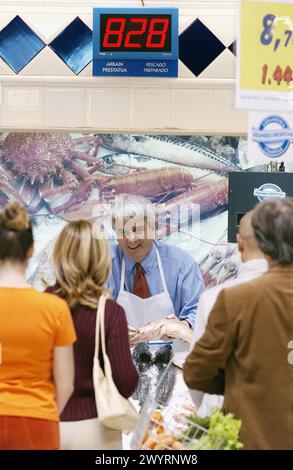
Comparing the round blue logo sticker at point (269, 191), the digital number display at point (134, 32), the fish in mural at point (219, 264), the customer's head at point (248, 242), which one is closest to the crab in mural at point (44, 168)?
the digital number display at point (134, 32)

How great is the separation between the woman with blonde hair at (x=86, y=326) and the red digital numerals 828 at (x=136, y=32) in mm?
2087

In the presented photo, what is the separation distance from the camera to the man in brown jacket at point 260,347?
99.6 inches

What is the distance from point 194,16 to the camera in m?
4.48

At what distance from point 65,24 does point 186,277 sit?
160 centimetres

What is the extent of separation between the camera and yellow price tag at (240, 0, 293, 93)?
3.41 metres

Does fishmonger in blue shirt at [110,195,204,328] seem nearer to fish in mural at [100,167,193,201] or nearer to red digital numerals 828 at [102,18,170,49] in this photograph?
fish in mural at [100,167,193,201]

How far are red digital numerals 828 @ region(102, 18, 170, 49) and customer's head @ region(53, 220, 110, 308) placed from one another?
211cm

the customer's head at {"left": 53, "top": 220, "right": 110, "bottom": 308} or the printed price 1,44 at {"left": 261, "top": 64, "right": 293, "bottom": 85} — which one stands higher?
the printed price 1,44 at {"left": 261, "top": 64, "right": 293, "bottom": 85}

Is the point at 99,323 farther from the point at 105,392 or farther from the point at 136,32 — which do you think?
the point at 136,32

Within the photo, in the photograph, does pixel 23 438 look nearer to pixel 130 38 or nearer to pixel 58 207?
pixel 58 207

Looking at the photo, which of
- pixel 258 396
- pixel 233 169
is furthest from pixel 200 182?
pixel 258 396

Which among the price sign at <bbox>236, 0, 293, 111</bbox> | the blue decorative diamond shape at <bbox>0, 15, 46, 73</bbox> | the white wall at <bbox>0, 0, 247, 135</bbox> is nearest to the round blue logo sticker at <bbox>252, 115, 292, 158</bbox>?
the price sign at <bbox>236, 0, 293, 111</bbox>

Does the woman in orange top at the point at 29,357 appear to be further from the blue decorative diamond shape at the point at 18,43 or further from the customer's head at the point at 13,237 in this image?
the blue decorative diamond shape at the point at 18,43

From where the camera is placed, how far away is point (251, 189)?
3986 millimetres
